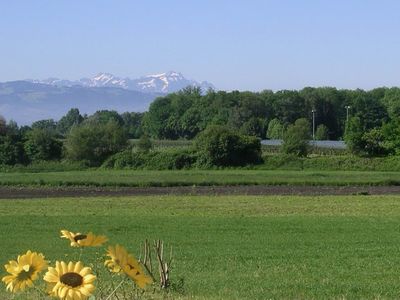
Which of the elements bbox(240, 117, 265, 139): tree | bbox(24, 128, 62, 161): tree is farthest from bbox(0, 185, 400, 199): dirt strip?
bbox(240, 117, 265, 139): tree

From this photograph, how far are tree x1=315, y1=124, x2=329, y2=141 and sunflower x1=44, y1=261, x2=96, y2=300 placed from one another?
127m

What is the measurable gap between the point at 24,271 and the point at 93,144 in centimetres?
8324

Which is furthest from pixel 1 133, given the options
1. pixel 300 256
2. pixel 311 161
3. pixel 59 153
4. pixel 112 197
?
pixel 300 256

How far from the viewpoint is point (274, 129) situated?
425 ft

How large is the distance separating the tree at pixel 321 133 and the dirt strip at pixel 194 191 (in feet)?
245

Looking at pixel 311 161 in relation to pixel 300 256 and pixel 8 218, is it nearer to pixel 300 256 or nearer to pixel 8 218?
pixel 8 218

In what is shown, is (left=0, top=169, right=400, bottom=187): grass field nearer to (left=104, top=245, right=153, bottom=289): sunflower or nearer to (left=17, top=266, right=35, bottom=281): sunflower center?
(left=104, top=245, right=153, bottom=289): sunflower

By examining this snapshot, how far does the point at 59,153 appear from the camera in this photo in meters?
90.4

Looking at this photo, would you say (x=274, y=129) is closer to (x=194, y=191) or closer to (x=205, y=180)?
(x=205, y=180)

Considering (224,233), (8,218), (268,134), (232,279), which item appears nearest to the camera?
(232,279)

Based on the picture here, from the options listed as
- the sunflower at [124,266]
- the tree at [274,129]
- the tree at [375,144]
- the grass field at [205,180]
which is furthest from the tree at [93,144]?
the sunflower at [124,266]

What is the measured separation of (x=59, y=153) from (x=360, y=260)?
247 feet

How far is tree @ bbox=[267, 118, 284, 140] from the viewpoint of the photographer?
126m

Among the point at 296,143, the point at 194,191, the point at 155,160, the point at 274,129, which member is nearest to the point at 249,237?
the point at 194,191
